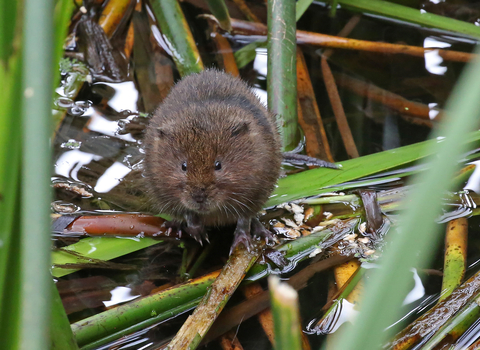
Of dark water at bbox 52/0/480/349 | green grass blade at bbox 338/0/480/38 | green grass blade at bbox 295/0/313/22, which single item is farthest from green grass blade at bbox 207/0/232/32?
green grass blade at bbox 338/0/480/38

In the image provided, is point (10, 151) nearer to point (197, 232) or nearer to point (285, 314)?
point (285, 314)

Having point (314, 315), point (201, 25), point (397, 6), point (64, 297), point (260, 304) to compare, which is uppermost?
point (201, 25)

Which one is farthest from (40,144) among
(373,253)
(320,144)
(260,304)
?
(320,144)

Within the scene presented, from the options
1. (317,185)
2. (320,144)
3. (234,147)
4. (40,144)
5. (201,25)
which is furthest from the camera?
(201,25)

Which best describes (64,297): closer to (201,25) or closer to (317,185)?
(317,185)

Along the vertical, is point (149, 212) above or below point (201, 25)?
below

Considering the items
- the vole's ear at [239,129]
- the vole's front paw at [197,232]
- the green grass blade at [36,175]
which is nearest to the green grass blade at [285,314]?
the green grass blade at [36,175]

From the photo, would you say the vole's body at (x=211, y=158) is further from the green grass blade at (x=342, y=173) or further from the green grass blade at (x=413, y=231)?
the green grass blade at (x=413, y=231)
